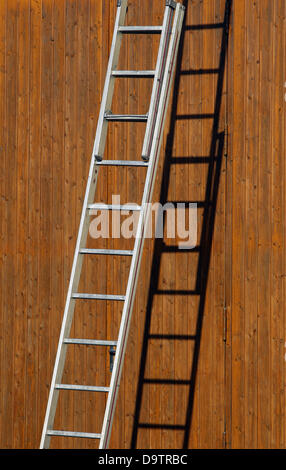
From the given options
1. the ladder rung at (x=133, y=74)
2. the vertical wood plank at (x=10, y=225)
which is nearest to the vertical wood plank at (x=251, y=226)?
the ladder rung at (x=133, y=74)

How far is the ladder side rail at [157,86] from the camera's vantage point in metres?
4.95

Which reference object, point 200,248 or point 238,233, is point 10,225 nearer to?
point 200,248

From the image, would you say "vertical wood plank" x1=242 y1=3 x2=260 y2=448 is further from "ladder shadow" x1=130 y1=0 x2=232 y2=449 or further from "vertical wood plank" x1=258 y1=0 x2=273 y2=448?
"ladder shadow" x1=130 y1=0 x2=232 y2=449

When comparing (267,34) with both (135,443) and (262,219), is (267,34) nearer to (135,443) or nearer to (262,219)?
(262,219)

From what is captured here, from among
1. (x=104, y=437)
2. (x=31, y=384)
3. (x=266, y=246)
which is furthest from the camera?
(x=31, y=384)

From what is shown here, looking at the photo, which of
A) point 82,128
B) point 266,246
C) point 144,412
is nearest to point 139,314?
point 144,412

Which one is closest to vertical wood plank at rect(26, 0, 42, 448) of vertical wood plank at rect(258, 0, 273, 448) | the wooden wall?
the wooden wall

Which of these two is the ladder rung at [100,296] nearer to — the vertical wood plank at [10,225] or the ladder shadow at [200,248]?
the ladder shadow at [200,248]

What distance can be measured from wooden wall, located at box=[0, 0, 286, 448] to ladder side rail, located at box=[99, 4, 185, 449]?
2.27 feet

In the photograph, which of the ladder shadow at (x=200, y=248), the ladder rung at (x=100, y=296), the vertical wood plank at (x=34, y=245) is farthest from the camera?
the vertical wood plank at (x=34, y=245)

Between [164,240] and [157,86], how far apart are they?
4.60 ft

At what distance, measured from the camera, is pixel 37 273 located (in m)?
6.16

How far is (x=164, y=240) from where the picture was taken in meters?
5.95

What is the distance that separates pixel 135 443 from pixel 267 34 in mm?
3500
